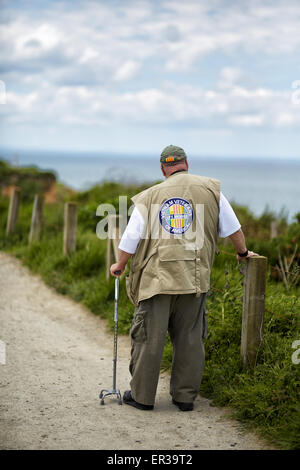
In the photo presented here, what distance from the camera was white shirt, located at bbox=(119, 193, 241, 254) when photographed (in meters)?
4.38

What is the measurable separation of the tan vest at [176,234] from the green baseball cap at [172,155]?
12 centimetres

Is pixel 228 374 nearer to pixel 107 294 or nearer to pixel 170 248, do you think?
pixel 170 248

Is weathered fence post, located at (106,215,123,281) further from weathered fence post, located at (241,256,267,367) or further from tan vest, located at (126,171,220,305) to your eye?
tan vest, located at (126,171,220,305)

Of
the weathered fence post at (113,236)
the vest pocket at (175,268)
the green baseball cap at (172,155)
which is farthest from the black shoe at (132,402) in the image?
the weathered fence post at (113,236)

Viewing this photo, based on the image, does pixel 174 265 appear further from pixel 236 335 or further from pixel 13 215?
pixel 13 215

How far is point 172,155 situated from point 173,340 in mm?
1516

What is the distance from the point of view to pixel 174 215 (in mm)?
4336

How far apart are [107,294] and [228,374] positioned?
291 centimetres

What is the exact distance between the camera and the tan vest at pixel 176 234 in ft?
14.2

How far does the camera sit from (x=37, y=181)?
61.7 feet

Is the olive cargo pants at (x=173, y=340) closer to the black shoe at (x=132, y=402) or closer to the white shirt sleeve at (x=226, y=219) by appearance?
the black shoe at (x=132, y=402)

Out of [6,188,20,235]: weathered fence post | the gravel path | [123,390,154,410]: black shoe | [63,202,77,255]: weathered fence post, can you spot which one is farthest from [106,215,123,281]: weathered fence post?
[6,188,20,235]: weathered fence post

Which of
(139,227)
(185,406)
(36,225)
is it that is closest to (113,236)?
(139,227)
